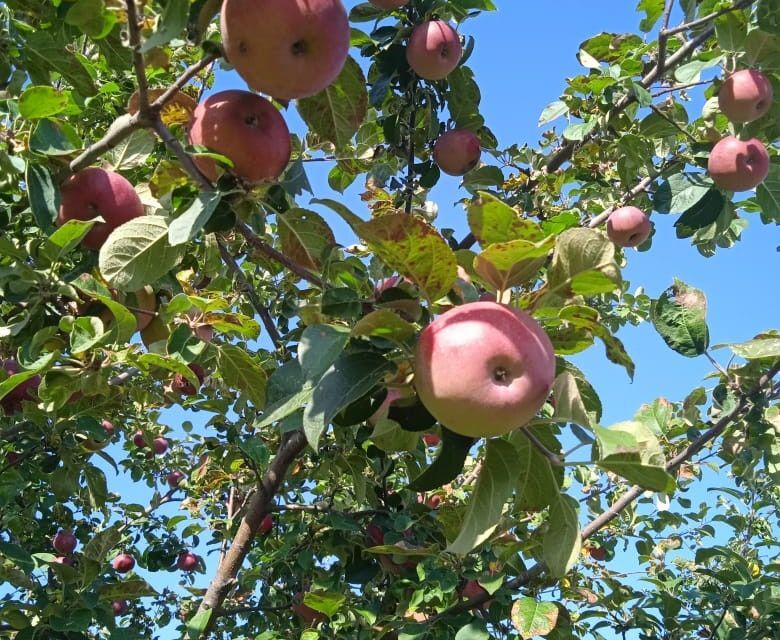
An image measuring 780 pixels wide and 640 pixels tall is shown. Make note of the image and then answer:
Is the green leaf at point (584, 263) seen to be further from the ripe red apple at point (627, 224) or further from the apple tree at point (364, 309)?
the ripe red apple at point (627, 224)

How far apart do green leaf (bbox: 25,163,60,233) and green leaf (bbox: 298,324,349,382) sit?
74 cm

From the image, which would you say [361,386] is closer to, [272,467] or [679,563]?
[272,467]

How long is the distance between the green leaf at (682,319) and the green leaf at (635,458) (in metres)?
0.84

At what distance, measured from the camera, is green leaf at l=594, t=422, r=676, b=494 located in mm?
1216

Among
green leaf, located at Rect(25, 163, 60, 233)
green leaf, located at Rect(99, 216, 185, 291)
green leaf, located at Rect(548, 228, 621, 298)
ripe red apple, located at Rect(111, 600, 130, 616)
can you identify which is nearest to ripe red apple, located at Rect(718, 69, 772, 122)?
green leaf, located at Rect(548, 228, 621, 298)

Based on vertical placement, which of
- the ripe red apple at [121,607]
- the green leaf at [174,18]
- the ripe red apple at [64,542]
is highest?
the ripe red apple at [64,542]

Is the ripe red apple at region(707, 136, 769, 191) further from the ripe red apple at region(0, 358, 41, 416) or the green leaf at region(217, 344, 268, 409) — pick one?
the ripe red apple at region(0, 358, 41, 416)

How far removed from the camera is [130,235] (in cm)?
152

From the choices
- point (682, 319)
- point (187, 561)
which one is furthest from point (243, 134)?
point (187, 561)

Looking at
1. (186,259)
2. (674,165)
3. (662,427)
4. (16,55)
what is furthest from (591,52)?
(16,55)

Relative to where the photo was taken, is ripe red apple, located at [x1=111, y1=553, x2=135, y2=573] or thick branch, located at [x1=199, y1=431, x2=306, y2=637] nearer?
thick branch, located at [x1=199, y1=431, x2=306, y2=637]

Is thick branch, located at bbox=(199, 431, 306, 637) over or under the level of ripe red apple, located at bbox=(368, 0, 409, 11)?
under

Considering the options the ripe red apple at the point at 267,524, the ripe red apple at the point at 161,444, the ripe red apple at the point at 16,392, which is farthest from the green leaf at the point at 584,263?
the ripe red apple at the point at 161,444

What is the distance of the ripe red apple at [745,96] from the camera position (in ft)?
9.64
